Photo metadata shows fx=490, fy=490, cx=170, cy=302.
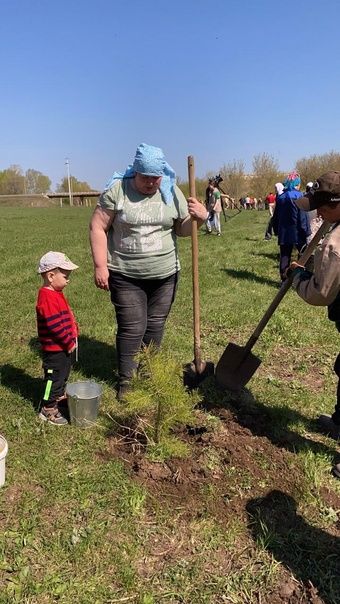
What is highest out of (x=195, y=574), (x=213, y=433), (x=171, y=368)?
(x=171, y=368)

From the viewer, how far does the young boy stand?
384 centimetres

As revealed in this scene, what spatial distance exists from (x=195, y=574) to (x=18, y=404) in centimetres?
230

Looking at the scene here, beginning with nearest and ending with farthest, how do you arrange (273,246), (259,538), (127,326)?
1. (259,538)
2. (127,326)
3. (273,246)

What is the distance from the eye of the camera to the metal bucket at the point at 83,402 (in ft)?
12.8

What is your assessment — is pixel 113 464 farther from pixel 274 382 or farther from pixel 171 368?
pixel 274 382

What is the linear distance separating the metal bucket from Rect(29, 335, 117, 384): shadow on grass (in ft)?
2.60

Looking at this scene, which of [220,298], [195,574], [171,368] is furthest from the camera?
[220,298]

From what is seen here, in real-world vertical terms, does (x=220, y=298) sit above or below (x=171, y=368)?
below

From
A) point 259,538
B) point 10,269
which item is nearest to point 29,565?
point 259,538

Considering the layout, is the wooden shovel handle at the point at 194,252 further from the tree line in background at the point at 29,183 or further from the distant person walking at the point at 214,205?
the tree line in background at the point at 29,183

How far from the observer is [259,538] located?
2.92 meters

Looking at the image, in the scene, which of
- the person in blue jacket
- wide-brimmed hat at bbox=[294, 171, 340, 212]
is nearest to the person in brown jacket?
wide-brimmed hat at bbox=[294, 171, 340, 212]

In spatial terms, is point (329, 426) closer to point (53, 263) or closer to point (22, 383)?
point (53, 263)

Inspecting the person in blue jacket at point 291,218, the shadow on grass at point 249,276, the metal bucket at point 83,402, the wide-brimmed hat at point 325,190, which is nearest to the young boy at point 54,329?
the metal bucket at point 83,402
